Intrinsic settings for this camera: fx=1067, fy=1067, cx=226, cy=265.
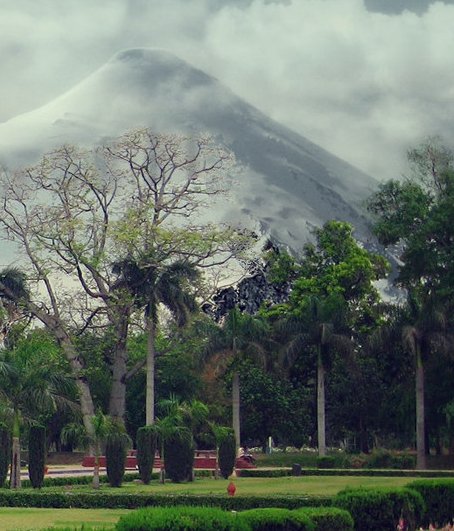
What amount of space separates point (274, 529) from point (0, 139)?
13002 cm

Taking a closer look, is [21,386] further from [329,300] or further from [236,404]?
[329,300]

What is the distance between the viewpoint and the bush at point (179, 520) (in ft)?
44.1

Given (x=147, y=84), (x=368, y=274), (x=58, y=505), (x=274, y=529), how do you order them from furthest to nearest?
1. (x=147, y=84)
2. (x=368, y=274)
3. (x=58, y=505)
4. (x=274, y=529)

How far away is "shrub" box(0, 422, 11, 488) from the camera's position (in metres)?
35.3

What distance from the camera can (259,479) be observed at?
4562 centimetres

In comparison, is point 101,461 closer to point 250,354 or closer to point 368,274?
point 250,354

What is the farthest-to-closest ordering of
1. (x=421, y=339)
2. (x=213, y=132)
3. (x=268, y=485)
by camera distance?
(x=213, y=132) → (x=421, y=339) → (x=268, y=485)

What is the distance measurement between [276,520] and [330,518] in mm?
1754

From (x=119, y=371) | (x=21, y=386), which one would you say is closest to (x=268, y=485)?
(x=21, y=386)

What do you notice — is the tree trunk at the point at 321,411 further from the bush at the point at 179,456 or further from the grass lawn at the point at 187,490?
the bush at the point at 179,456

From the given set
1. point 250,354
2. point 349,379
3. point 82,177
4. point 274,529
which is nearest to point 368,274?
point 349,379

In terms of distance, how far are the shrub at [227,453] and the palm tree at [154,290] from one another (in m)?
9.52

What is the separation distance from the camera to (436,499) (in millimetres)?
22172

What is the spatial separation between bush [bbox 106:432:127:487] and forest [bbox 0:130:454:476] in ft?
46.6
